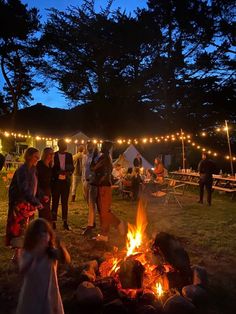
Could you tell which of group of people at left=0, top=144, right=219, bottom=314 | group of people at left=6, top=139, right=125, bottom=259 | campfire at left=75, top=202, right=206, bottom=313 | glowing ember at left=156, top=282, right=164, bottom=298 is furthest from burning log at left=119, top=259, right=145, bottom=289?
group of people at left=6, top=139, right=125, bottom=259

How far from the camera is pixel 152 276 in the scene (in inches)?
203

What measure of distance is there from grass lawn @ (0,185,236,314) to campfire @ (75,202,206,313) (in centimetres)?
39

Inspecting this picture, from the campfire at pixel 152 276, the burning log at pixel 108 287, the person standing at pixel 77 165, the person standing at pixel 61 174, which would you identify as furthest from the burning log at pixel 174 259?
the person standing at pixel 77 165

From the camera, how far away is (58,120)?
42562 millimetres

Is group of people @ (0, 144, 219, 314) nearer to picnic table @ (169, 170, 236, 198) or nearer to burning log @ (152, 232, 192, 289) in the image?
burning log @ (152, 232, 192, 289)

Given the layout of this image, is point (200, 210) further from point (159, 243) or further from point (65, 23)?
point (65, 23)

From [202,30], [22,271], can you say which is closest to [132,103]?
[202,30]

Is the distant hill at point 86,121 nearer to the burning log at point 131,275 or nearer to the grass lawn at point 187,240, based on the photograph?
the grass lawn at point 187,240

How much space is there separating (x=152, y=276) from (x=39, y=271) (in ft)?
7.08

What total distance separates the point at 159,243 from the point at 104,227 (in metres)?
2.43

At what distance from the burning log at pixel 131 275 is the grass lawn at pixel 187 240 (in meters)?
0.75

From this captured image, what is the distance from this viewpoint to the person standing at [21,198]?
A: 20.0 feet

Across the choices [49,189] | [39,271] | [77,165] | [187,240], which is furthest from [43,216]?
[77,165]

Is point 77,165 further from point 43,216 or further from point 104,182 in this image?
point 43,216
